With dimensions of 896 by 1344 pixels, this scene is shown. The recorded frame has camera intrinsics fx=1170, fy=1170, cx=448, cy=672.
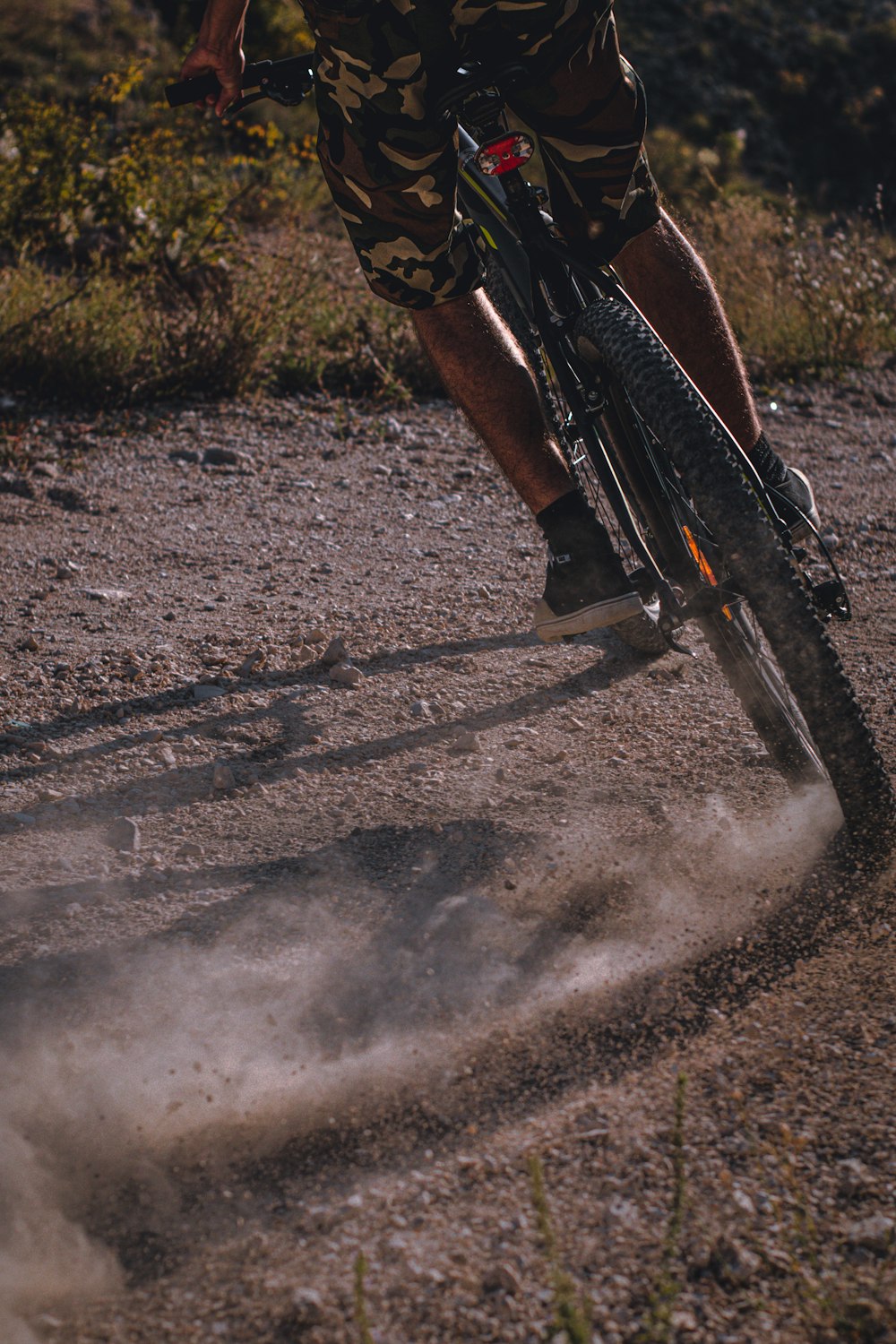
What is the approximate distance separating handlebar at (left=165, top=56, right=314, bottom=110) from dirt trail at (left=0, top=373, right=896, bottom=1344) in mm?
1210

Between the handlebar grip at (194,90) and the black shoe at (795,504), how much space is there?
129cm

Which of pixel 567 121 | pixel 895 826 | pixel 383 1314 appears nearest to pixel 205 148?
pixel 567 121

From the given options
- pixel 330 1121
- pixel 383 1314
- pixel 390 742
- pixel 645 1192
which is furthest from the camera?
pixel 390 742

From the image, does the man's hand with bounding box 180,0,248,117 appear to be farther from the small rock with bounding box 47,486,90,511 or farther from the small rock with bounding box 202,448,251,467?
the small rock with bounding box 202,448,251,467

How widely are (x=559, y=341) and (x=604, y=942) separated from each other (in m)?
1.02

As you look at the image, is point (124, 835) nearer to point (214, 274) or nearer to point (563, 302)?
point (563, 302)

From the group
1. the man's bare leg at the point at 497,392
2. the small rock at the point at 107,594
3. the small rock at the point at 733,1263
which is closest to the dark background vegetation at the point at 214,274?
the small rock at the point at 107,594

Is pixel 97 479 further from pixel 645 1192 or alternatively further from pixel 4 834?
pixel 645 1192

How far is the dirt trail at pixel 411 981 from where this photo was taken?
4.10 feet

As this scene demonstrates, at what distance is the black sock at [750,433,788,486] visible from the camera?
2.22 metres

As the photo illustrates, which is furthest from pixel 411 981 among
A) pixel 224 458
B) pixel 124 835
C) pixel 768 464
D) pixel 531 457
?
pixel 224 458

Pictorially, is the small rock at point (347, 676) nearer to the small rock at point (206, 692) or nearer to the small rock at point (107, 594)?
the small rock at point (206, 692)

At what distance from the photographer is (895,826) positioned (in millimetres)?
1895

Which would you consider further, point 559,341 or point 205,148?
point 205,148
